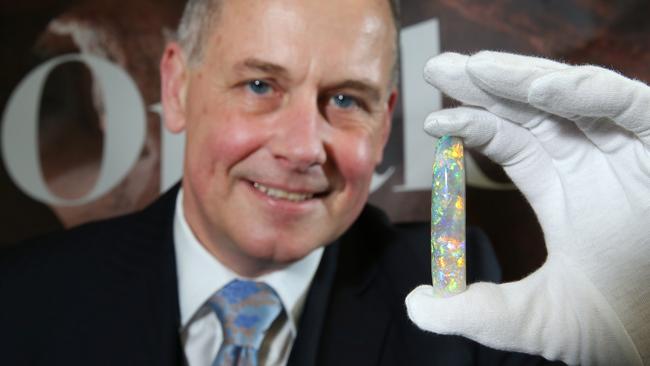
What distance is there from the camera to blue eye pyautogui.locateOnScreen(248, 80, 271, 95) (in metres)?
1.13

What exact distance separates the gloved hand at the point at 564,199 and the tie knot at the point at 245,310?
17.2 inches

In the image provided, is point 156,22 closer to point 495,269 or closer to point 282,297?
point 282,297

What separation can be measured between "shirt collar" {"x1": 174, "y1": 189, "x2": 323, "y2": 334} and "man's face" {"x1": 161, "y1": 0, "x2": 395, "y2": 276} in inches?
1.2

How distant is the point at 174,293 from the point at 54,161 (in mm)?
664

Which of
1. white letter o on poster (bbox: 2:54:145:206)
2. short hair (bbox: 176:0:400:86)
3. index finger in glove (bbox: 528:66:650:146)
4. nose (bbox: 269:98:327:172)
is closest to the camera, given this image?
index finger in glove (bbox: 528:66:650:146)

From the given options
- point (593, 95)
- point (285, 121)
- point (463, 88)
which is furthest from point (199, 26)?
point (593, 95)

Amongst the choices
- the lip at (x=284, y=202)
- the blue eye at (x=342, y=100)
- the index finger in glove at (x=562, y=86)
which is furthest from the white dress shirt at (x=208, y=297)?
the index finger in glove at (x=562, y=86)

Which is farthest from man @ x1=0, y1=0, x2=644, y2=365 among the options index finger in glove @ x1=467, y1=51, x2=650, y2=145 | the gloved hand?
index finger in glove @ x1=467, y1=51, x2=650, y2=145

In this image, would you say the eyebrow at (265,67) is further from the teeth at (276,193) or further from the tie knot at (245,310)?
the tie knot at (245,310)

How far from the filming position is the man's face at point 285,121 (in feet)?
3.58

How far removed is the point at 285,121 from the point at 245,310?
304 millimetres

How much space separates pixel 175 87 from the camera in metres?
1.27

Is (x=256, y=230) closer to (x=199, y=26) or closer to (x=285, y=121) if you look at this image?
(x=285, y=121)

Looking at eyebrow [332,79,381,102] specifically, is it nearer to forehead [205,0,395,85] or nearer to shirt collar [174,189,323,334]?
forehead [205,0,395,85]
